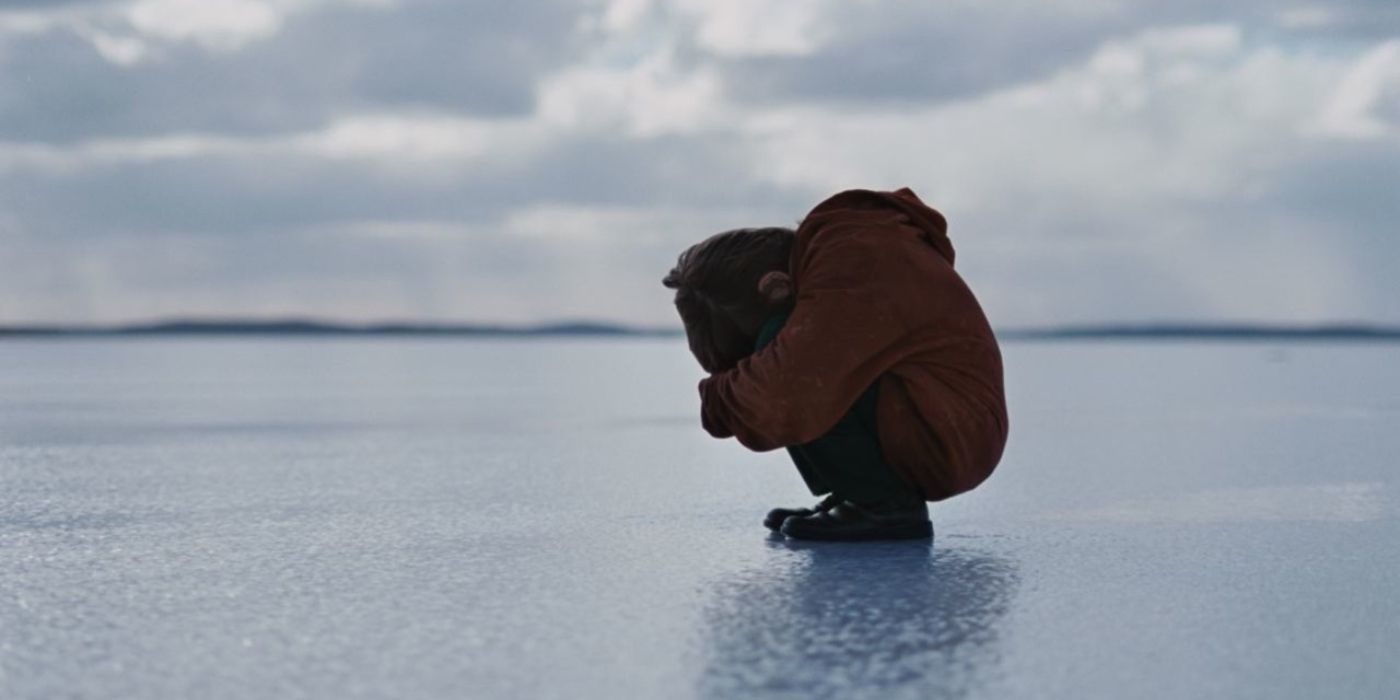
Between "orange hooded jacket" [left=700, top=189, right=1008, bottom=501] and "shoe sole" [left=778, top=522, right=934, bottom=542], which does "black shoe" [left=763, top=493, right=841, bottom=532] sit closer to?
"shoe sole" [left=778, top=522, right=934, bottom=542]

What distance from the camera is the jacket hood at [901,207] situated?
2947 millimetres

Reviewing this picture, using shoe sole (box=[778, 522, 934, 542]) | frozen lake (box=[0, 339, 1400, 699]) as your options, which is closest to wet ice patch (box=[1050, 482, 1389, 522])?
frozen lake (box=[0, 339, 1400, 699])

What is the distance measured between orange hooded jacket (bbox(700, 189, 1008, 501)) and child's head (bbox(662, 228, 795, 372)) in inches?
2.2

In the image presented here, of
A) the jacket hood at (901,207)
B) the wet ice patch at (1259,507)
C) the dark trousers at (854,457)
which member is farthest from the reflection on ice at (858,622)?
the wet ice patch at (1259,507)

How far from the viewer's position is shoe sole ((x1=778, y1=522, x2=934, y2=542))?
3.02m

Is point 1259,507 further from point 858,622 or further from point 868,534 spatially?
point 858,622

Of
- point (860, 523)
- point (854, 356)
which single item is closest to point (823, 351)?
point (854, 356)

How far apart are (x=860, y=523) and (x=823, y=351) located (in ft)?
1.39

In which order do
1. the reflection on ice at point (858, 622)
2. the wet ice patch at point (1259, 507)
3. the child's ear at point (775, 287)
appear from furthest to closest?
the wet ice patch at point (1259, 507) → the child's ear at point (775, 287) → the reflection on ice at point (858, 622)

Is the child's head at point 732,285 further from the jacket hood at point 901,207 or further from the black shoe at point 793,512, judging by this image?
the black shoe at point 793,512

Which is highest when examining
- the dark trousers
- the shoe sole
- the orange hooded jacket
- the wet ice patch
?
the orange hooded jacket

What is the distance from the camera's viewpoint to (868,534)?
3.02m

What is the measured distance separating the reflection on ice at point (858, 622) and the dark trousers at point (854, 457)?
121mm

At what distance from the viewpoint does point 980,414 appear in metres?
2.97
